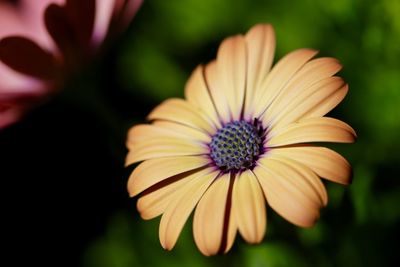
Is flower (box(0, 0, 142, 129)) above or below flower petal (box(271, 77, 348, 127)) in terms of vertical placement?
above

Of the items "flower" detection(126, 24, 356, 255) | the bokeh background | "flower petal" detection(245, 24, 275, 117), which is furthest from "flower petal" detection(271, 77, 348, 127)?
the bokeh background

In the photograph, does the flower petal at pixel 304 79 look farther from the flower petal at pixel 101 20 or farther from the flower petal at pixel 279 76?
the flower petal at pixel 101 20

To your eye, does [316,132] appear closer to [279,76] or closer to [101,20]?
[279,76]

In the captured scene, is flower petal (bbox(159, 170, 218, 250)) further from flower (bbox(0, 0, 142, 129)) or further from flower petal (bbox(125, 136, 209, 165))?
flower (bbox(0, 0, 142, 129))

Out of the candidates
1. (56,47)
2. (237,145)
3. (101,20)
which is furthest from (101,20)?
(237,145)

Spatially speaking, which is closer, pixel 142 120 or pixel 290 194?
pixel 290 194

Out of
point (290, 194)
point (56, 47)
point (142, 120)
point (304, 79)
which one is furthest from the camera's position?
point (142, 120)

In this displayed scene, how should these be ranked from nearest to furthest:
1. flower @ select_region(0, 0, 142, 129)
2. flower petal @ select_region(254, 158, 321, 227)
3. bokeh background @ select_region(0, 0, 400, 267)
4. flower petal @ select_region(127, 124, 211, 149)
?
flower petal @ select_region(254, 158, 321, 227) → flower @ select_region(0, 0, 142, 129) → flower petal @ select_region(127, 124, 211, 149) → bokeh background @ select_region(0, 0, 400, 267)
